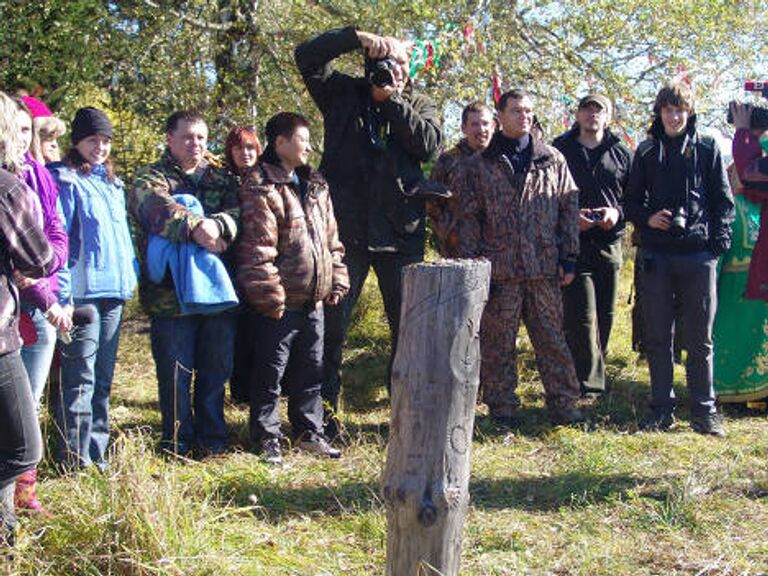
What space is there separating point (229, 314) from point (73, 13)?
11.3 feet

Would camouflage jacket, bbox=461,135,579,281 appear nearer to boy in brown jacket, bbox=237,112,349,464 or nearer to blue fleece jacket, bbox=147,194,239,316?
boy in brown jacket, bbox=237,112,349,464

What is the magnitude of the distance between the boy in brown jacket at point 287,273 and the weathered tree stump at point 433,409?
2149 mm

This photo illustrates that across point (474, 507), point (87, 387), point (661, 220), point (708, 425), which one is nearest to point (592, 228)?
point (661, 220)

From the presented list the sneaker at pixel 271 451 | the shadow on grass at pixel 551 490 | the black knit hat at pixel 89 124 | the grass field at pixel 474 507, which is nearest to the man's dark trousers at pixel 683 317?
the grass field at pixel 474 507

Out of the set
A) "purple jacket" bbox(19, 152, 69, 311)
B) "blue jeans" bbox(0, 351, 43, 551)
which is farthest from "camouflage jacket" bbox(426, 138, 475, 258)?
"blue jeans" bbox(0, 351, 43, 551)

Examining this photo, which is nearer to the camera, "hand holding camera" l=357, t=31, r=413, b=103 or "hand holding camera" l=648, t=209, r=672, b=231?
"hand holding camera" l=357, t=31, r=413, b=103

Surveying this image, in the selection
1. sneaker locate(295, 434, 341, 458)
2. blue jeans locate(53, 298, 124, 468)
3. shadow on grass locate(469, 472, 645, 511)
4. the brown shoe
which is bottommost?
shadow on grass locate(469, 472, 645, 511)

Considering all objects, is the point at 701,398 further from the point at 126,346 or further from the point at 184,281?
the point at 126,346

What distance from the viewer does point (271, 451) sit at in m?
5.03

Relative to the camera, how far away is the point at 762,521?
14.0 feet

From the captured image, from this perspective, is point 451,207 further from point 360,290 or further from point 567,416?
point 567,416

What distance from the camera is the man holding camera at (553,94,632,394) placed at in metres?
6.31

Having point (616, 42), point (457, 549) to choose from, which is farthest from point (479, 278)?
point (616, 42)

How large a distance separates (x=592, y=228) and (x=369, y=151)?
1.83m
